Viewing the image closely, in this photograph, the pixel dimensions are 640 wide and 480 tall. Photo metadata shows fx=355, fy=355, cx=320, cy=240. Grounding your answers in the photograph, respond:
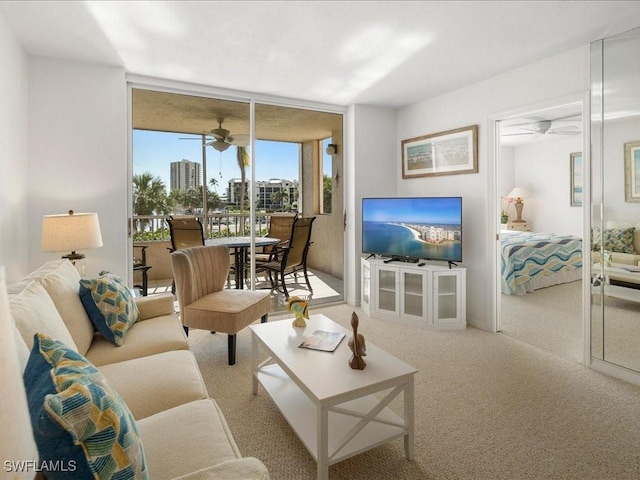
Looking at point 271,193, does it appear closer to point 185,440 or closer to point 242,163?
point 242,163

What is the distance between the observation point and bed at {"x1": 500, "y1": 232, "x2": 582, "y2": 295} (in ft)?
15.7

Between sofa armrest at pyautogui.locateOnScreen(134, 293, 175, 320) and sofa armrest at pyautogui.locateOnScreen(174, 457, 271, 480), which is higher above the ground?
sofa armrest at pyautogui.locateOnScreen(134, 293, 175, 320)

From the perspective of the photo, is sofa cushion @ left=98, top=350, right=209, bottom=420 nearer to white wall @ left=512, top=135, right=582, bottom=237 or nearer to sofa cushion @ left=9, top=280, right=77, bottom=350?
sofa cushion @ left=9, top=280, right=77, bottom=350

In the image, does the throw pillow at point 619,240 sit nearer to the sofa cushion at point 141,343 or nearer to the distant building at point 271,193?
the sofa cushion at point 141,343

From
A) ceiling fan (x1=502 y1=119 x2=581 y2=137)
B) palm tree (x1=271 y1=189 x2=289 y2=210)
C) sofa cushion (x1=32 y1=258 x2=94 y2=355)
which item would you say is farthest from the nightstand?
sofa cushion (x1=32 y1=258 x2=94 y2=355)

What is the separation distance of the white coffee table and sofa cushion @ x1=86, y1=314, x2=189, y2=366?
0.54 metres

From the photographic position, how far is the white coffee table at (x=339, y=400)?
155 cm

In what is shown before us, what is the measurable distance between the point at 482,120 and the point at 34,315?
3845 mm

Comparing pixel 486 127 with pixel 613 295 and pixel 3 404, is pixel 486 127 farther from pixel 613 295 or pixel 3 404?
pixel 3 404

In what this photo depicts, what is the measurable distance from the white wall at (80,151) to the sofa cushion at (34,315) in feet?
5.82

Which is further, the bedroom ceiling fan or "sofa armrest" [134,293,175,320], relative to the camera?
the bedroom ceiling fan

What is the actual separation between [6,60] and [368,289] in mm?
3689

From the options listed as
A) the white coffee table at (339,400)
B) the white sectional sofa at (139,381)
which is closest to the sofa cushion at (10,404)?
the white sectional sofa at (139,381)

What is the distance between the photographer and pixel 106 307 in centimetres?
202
